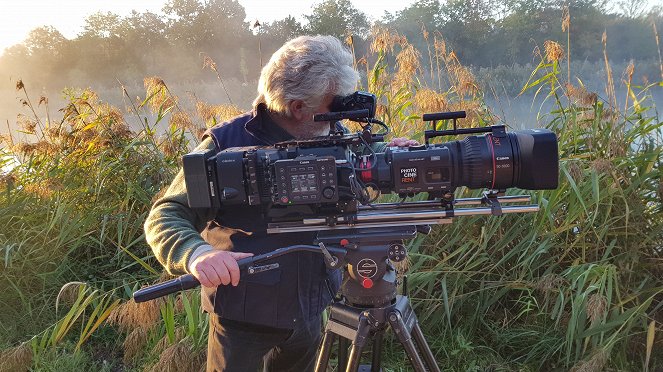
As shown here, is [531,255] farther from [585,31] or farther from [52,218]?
[52,218]

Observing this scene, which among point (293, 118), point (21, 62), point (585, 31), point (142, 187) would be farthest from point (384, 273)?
point (21, 62)

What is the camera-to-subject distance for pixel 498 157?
112 centimetres

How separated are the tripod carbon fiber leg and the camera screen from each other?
1.23ft

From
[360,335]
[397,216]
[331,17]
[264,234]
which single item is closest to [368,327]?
[360,335]

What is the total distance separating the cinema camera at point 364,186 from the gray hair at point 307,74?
0.12 meters

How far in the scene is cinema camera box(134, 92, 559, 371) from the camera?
110 centimetres

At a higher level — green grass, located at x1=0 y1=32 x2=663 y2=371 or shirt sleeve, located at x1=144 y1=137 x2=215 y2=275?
shirt sleeve, located at x1=144 y1=137 x2=215 y2=275

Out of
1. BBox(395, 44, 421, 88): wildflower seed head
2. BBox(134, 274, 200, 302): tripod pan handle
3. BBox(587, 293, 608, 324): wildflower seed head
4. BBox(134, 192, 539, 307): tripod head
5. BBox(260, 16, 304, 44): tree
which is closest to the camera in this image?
BBox(134, 274, 200, 302): tripod pan handle

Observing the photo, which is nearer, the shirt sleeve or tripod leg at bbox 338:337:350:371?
the shirt sleeve

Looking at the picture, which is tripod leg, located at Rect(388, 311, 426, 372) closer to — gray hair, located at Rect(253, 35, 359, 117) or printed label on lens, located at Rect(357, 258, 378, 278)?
printed label on lens, located at Rect(357, 258, 378, 278)

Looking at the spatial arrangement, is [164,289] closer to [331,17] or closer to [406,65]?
[406,65]

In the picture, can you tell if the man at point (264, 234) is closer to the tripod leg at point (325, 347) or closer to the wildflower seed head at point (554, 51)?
the tripod leg at point (325, 347)

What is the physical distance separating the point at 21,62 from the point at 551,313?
264 inches

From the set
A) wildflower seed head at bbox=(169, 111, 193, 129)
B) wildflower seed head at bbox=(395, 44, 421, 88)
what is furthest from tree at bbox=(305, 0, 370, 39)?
wildflower seed head at bbox=(169, 111, 193, 129)
